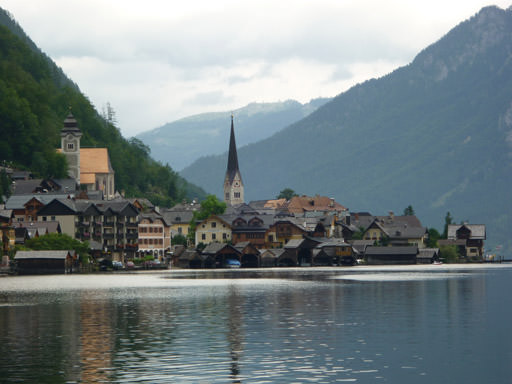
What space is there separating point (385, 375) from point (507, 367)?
18.3ft

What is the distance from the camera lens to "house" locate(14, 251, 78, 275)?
139 meters

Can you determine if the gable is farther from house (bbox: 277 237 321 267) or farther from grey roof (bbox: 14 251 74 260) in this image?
house (bbox: 277 237 321 267)

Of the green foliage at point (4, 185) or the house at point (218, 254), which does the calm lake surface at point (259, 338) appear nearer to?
the house at point (218, 254)

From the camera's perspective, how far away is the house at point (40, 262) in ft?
456

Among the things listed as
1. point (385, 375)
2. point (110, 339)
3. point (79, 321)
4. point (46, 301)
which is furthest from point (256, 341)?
point (46, 301)

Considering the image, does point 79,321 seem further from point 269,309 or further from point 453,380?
point 453,380

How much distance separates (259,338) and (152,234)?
482 ft

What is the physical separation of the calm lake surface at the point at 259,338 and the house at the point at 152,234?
108536 millimetres

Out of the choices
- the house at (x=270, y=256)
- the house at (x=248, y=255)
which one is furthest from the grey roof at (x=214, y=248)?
the house at (x=270, y=256)

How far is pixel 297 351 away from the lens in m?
42.2

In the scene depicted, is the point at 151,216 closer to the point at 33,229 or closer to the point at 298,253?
the point at 298,253

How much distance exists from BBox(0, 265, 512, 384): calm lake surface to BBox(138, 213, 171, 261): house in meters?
109

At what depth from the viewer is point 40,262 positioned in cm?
14000

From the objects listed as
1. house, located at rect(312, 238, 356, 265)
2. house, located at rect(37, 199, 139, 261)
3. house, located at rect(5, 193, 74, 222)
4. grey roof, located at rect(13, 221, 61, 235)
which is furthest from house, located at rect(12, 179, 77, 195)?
house, located at rect(312, 238, 356, 265)
